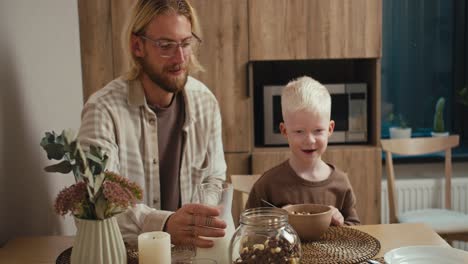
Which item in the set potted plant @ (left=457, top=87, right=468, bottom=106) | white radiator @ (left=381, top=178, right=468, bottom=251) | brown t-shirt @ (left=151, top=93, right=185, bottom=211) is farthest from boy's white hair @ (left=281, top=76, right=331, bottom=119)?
potted plant @ (left=457, top=87, right=468, bottom=106)

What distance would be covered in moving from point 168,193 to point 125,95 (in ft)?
1.22

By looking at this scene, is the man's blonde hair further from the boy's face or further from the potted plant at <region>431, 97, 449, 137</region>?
the potted plant at <region>431, 97, 449, 137</region>

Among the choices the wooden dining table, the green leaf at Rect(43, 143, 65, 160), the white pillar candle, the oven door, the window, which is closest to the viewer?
the green leaf at Rect(43, 143, 65, 160)

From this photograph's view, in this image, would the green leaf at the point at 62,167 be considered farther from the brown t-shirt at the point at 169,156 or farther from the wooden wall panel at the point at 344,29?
the wooden wall panel at the point at 344,29

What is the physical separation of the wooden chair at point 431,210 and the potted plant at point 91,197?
2149 millimetres

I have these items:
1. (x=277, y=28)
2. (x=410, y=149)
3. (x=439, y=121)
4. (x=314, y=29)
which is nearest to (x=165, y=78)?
(x=277, y=28)

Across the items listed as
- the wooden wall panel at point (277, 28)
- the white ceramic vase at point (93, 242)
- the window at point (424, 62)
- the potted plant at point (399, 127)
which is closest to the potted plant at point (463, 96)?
the window at point (424, 62)

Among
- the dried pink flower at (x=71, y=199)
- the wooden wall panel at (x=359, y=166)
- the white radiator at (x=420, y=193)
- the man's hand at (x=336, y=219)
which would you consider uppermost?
the dried pink flower at (x=71, y=199)

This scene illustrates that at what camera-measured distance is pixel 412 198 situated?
3.51 meters

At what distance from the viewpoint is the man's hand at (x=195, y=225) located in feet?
4.12

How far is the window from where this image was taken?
3.73 metres

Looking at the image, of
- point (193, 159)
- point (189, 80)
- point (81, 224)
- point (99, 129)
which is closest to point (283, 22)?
point (189, 80)

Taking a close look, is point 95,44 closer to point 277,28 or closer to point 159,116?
point 277,28

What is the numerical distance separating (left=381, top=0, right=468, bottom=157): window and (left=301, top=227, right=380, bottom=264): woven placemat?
2382 millimetres
